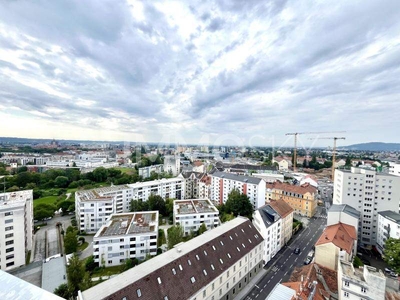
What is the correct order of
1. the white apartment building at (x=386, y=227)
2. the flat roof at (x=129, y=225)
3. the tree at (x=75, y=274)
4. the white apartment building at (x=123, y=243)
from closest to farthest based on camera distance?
the tree at (x=75, y=274), the white apartment building at (x=123, y=243), the white apartment building at (x=386, y=227), the flat roof at (x=129, y=225)

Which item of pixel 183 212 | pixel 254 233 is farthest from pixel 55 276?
pixel 254 233

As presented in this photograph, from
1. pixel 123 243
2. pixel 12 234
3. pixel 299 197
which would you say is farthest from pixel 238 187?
pixel 12 234

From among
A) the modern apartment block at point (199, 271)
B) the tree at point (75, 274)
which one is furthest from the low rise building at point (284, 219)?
the tree at point (75, 274)

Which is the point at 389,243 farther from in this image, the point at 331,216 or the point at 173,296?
the point at 173,296

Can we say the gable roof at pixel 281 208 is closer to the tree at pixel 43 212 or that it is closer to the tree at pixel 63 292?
the tree at pixel 63 292

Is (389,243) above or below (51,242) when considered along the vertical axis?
above

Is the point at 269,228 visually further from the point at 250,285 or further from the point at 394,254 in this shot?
the point at 394,254
